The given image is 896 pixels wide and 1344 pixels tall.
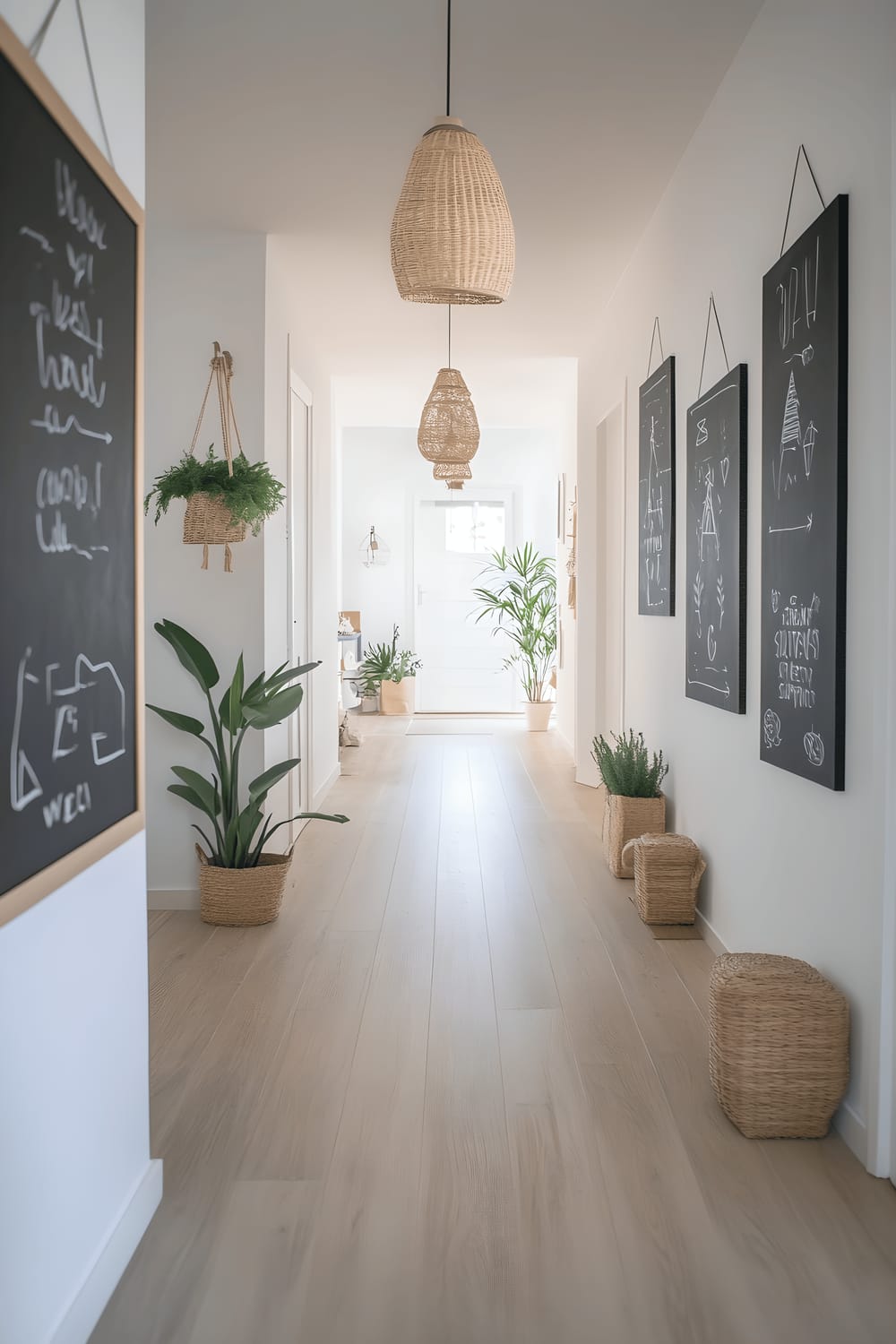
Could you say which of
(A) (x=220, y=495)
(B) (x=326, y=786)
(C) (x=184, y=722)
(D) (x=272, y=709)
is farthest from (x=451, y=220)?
(B) (x=326, y=786)

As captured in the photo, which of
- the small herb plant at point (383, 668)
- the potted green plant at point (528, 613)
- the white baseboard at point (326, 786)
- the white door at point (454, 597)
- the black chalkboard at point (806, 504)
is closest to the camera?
the black chalkboard at point (806, 504)

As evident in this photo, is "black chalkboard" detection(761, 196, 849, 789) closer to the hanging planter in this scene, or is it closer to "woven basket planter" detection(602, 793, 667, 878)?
"woven basket planter" detection(602, 793, 667, 878)

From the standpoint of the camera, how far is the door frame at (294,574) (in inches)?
187

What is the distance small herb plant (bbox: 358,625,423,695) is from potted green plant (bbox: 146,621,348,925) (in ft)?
20.6

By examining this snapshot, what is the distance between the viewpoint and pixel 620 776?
416cm

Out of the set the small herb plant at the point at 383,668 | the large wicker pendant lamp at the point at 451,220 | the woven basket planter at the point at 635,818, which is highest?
the large wicker pendant lamp at the point at 451,220

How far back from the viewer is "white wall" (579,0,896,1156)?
200 centimetres

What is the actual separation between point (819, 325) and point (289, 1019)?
7.38 ft

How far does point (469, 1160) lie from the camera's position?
207 centimetres

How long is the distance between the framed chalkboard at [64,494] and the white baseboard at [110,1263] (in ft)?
2.15

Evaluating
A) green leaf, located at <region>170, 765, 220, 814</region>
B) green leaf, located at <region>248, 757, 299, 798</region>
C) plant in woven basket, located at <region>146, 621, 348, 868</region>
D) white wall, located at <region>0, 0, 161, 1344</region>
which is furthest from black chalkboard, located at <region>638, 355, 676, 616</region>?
white wall, located at <region>0, 0, 161, 1344</region>

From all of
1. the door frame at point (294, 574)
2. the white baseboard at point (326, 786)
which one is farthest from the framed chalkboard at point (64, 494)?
the white baseboard at point (326, 786)

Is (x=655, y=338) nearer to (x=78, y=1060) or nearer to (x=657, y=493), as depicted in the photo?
(x=657, y=493)

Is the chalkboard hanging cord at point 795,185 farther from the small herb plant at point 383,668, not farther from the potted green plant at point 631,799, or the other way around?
the small herb plant at point 383,668
